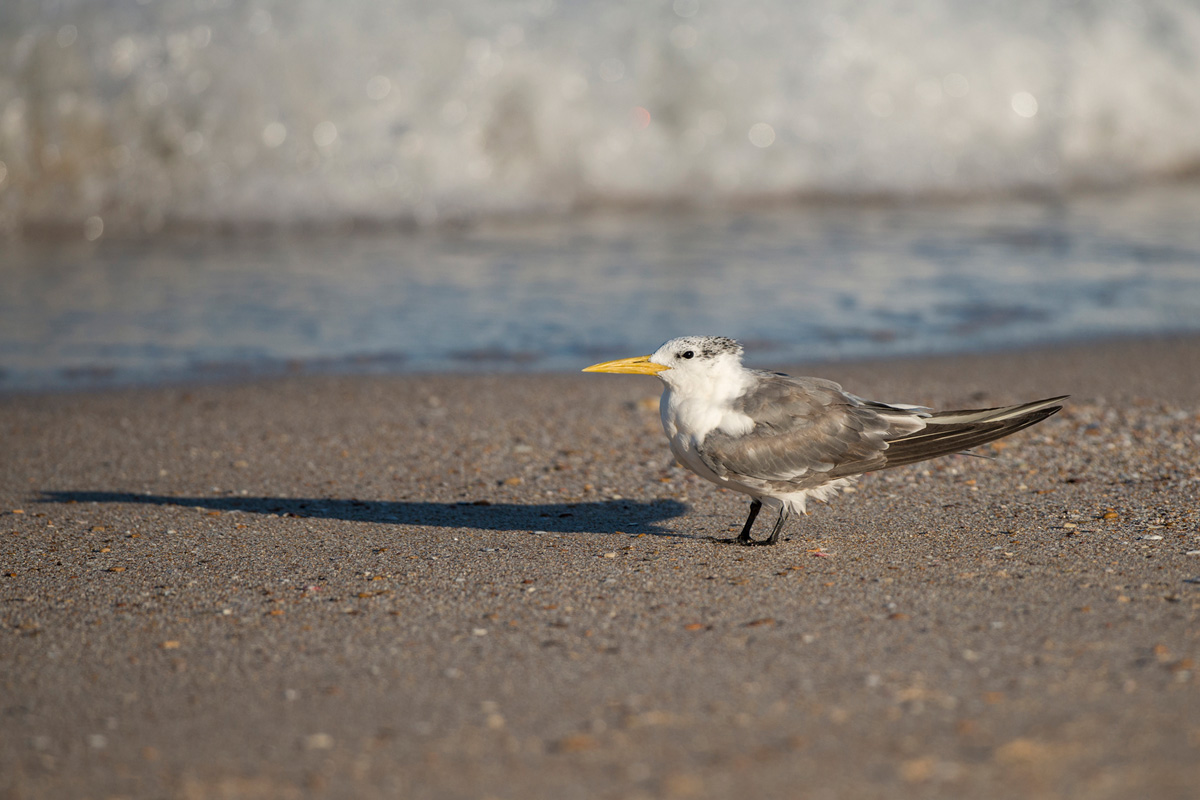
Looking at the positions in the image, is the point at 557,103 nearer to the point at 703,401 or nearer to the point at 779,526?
the point at 703,401

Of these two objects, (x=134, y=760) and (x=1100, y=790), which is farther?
(x=134, y=760)

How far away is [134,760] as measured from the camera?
8.84 feet

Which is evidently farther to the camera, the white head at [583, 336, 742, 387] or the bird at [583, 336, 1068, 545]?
the white head at [583, 336, 742, 387]

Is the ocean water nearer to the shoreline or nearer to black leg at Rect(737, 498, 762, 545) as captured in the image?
the shoreline

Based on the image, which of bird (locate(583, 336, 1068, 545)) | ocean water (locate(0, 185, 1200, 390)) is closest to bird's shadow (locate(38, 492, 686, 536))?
bird (locate(583, 336, 1068, 545))

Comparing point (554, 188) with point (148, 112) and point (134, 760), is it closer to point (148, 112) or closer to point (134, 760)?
point (148, 112)

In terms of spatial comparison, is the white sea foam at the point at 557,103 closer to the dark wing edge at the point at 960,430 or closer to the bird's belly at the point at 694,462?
the bird's belly at the point at 694,462

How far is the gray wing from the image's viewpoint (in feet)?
13.2

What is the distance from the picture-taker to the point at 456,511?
4777mm

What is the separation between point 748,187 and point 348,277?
5.22 meters

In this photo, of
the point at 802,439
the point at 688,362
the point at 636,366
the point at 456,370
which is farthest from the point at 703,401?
the point at 456,370

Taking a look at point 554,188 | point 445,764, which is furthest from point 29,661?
point 554,188

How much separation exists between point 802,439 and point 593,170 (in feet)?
29.9

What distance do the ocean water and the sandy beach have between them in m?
1.36
